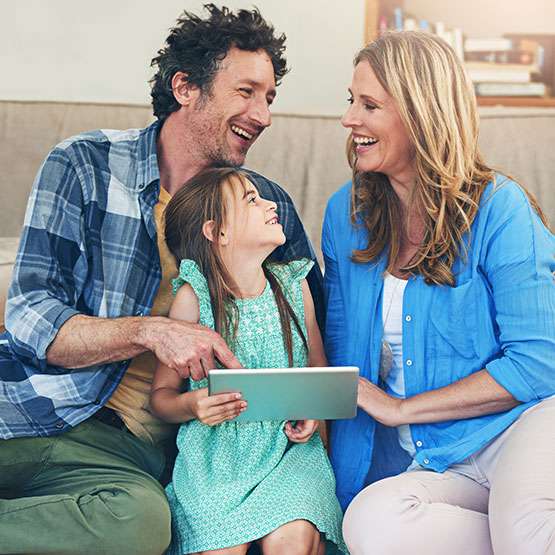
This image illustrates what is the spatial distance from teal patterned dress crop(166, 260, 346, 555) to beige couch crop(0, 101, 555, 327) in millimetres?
508

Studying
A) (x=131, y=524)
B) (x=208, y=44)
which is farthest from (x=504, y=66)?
(x=131, y=524)

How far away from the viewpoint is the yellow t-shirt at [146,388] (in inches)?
56.4

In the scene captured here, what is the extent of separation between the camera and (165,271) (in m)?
1.52

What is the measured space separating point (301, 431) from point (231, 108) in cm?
73

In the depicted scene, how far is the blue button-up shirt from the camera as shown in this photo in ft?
4.09

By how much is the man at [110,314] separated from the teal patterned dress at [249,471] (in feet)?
0.21

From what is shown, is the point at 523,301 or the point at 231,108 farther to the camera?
the point at 231,108

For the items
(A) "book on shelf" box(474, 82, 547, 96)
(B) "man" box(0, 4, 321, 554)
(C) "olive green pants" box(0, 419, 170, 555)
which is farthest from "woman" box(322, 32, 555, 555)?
(A) "book on shelf" box(474, 82, 547, 96)

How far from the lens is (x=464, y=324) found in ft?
4.38

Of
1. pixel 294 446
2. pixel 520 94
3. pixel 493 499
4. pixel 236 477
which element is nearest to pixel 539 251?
pixel 493 499

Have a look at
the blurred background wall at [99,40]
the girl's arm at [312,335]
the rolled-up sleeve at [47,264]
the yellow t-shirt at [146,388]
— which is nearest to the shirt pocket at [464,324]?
the girl's arm at [312,335]

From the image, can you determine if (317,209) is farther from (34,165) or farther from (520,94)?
(520,94)

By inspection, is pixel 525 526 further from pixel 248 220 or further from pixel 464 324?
pixel 248 220

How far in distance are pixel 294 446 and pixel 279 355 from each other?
0.18 metres
